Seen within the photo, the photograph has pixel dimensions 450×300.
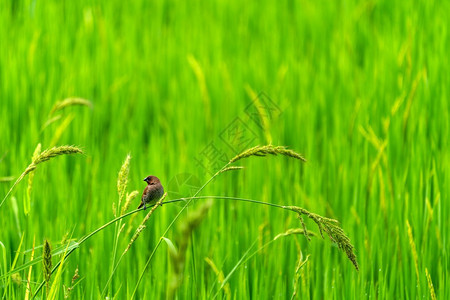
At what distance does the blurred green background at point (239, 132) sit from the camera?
6.64ft

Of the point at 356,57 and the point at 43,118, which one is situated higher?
the point at 356,57

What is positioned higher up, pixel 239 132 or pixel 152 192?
pixel 239 132

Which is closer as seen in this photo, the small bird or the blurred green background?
the small bird

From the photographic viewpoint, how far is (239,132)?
2.55m

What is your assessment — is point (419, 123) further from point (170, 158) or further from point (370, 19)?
point (370, 19)

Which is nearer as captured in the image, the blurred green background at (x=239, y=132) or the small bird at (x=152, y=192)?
the small bird at (x=152, y=192)

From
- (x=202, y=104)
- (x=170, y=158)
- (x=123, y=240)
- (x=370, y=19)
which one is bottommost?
(x=123, y=240)

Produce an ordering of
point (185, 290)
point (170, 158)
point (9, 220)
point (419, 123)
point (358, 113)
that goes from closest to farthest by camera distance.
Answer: point (185, 290) → point (9, 220) → point (170, 158) → point (419, 123) → point (358, 113)

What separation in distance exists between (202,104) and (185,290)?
5.38ft

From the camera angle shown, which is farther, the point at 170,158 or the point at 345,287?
the point at 170,158

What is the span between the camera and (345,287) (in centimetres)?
186

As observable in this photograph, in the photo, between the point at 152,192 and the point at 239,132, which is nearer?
the point at 152,192

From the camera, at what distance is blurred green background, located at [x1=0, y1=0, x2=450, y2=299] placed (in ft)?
6.64

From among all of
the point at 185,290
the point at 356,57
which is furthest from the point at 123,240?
the point at 356,57
